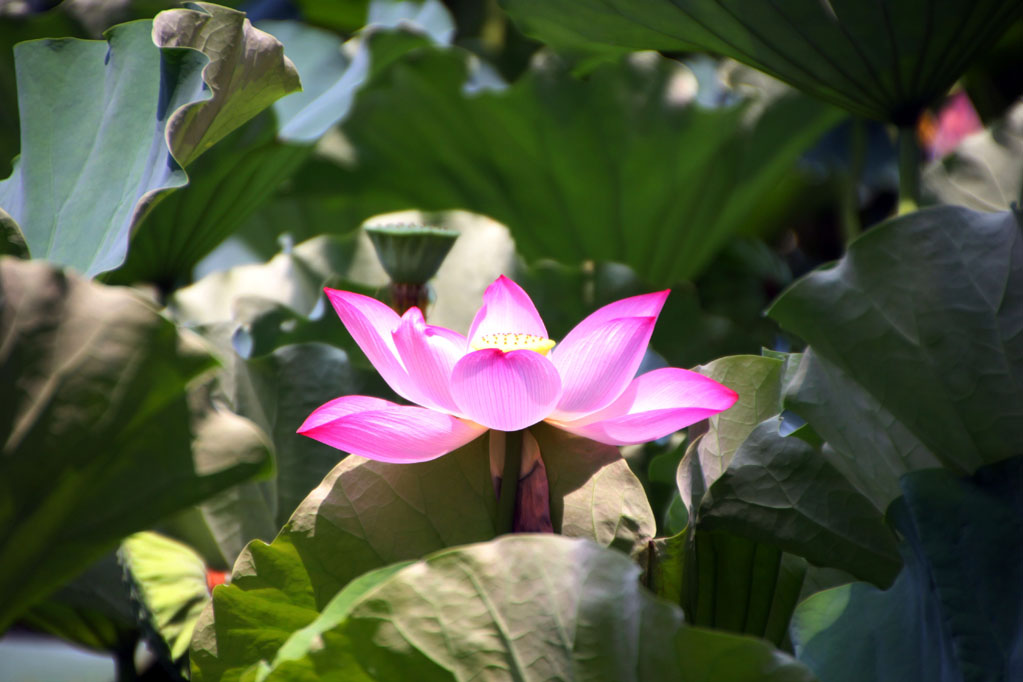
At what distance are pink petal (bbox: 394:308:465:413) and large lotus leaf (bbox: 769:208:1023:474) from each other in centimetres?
16

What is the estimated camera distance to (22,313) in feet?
1.10

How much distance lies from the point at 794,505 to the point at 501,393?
0.54ft

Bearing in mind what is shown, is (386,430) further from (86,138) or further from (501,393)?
(86,138)

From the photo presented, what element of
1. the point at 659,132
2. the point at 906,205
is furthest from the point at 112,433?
the point at 659,132

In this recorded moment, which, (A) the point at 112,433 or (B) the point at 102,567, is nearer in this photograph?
(A) the point at 112,433

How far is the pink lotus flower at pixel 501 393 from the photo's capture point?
40cm

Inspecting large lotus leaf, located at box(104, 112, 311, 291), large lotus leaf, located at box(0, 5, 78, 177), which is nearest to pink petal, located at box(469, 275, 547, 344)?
large lotus leaf, located at box(104, 112, 311, 291)

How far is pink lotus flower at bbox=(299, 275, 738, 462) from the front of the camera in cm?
40

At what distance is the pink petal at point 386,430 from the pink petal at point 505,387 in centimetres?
1

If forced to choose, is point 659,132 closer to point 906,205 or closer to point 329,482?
point 906,205

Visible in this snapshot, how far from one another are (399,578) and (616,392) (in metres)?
0.14

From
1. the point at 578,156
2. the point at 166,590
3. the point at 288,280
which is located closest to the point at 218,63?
the point at 166,590

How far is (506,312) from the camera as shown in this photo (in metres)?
0.51

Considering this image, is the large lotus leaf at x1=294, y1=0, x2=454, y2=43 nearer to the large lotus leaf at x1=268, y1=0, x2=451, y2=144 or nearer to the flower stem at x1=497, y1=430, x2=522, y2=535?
the large lotus leaf at x1=268, y1=0, x2=451, y2=144
